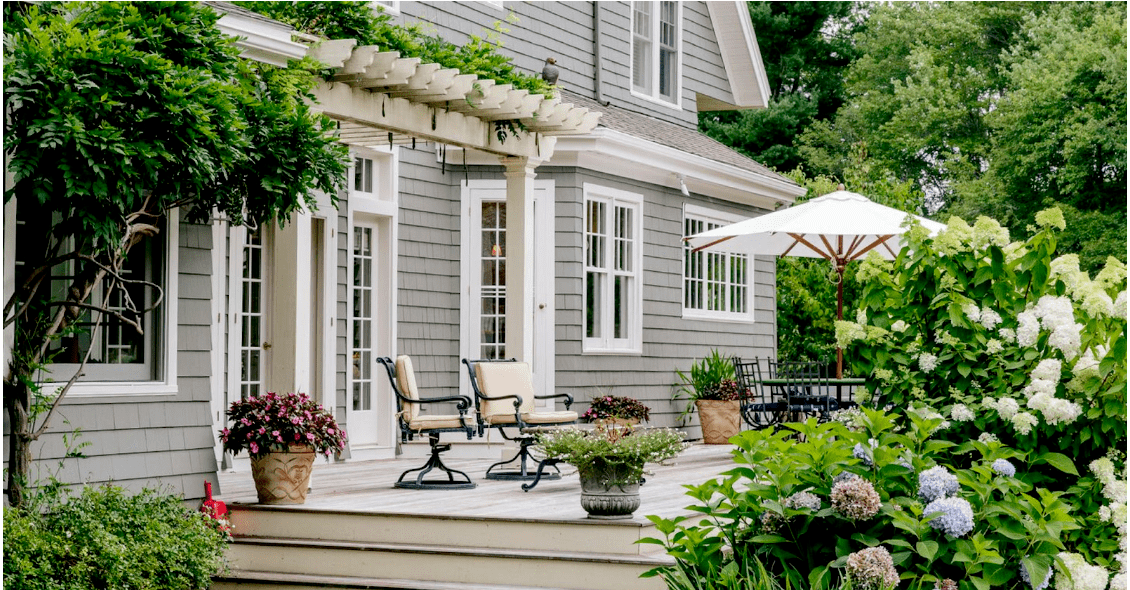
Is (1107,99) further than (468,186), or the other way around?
(1107,99)

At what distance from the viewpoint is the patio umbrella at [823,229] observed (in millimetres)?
10000

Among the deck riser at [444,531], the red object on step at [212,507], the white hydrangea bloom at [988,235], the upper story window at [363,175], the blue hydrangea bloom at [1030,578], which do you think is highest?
the upper story window at [363,175]

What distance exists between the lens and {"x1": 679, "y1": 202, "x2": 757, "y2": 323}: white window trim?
13686mm

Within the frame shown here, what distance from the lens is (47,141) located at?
5457 millimetres

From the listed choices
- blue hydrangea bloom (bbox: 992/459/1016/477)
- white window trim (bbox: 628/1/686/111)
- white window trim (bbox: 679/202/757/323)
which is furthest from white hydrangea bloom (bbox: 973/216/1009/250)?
white window trim (bbox: 628/1/686/111)

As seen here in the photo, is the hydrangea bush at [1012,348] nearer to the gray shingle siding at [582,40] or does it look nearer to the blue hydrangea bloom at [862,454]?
the blue hydrangea bloom at [862,454]

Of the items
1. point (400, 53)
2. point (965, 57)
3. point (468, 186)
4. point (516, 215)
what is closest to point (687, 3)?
point (468, 186)

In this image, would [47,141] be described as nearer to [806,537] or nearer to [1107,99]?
[806,537]

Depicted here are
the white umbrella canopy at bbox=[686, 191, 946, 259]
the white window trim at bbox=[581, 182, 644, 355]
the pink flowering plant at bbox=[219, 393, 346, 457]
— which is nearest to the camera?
the pink flowering plant at bbox=[219, 393, 346, 457]

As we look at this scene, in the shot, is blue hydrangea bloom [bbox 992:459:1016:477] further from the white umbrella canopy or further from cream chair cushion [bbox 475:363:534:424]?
cream chair cushion [bbox 475:363:534:424]

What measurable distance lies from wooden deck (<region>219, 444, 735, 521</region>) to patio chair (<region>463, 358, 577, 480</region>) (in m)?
0.20

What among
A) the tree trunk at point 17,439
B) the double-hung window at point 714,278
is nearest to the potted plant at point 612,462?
the tree trunk at point 17,439

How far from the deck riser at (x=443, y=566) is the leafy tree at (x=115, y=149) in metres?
1.45

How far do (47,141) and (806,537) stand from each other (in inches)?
138
